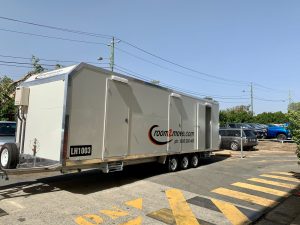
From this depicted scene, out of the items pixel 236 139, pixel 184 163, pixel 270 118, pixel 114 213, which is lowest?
pixel 114 213

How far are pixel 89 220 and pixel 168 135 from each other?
6252mm

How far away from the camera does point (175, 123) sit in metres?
12.5

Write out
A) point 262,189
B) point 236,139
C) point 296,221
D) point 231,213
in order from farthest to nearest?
point 236,139, point 262,189, point 231,213, point 296,221

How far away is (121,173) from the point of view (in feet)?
39.0

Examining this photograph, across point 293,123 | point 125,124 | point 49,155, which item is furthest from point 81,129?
point 293,123

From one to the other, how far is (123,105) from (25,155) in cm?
322

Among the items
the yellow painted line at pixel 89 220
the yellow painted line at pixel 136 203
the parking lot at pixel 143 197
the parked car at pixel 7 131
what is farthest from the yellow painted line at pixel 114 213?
the parked car at pixel 7 131

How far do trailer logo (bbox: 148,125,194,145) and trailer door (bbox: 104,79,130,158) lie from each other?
1.54 meters

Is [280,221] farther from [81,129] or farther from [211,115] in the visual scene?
[211,115]

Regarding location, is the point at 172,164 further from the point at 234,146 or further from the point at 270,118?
the point at 270,118

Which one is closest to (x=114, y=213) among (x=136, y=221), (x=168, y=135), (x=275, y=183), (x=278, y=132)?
(x=136, y=221)

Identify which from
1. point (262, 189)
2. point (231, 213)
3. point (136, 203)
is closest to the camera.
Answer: point (231, 213)

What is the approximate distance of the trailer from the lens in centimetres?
782

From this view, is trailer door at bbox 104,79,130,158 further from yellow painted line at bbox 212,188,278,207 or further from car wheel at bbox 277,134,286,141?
car wheel at bbox 277,134,286,141
